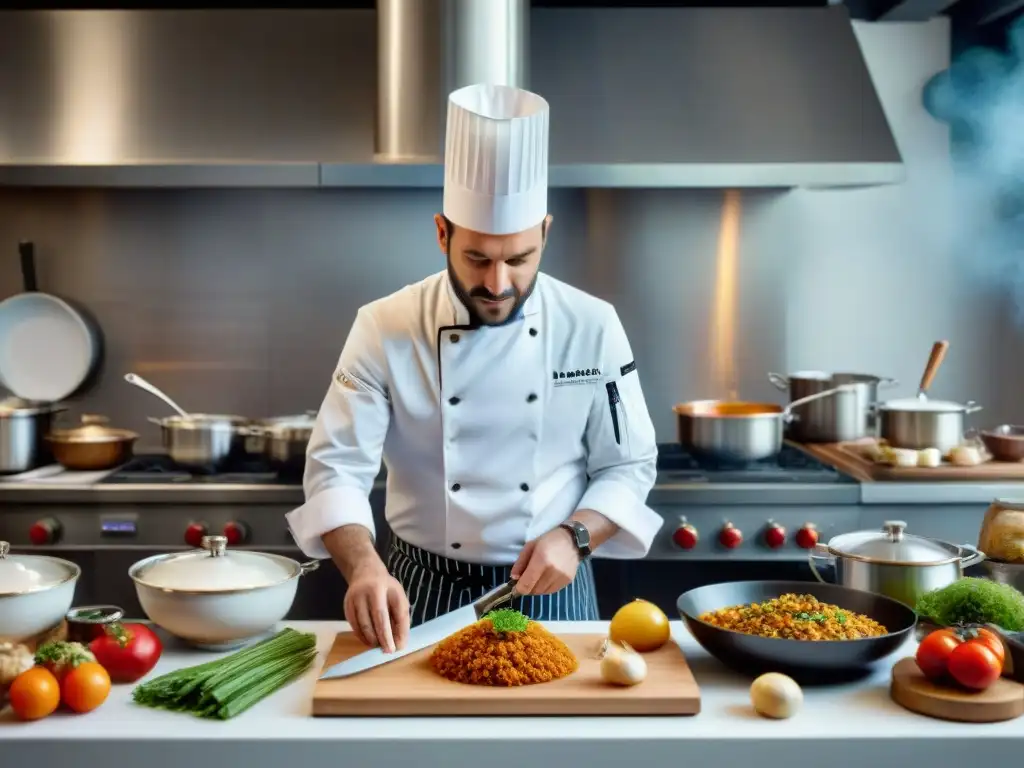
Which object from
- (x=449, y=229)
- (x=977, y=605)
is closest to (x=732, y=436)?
(x=449, y=229)

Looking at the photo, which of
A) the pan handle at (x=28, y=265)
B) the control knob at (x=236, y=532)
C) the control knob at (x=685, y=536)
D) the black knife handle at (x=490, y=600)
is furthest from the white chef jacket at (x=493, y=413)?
the pan handle at (x=28, y=265)

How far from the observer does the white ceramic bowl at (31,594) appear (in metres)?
1.75

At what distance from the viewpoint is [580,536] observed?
2107 millimetres

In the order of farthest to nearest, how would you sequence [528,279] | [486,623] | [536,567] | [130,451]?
[130,451] → [528,279] → [536,567] → [486,623]

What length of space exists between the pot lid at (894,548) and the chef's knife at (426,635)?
23.6 inches

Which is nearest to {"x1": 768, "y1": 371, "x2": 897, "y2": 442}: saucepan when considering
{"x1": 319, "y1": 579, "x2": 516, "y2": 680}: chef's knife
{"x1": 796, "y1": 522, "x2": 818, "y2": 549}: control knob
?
{"x1": 796, "y1": 522, "x2": 818, "y2": 549}: control knob

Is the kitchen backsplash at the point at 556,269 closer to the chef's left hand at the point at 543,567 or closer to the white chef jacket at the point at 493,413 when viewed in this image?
the white chef jacket at the point at 493,413

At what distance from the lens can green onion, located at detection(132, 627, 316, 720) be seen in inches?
62.7

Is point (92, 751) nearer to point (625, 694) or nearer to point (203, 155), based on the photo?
point (625, 694)

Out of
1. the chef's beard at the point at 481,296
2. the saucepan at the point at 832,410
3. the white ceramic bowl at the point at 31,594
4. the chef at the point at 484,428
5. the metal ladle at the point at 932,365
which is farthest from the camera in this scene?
the saucepan at the point at 832,410

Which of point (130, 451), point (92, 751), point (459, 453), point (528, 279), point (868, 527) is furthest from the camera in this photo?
point (130, 451)

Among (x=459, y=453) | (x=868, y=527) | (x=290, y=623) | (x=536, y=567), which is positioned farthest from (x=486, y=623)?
(x=868, y=527)

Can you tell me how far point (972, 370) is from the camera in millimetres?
3967

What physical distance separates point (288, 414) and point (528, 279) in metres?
1.98
